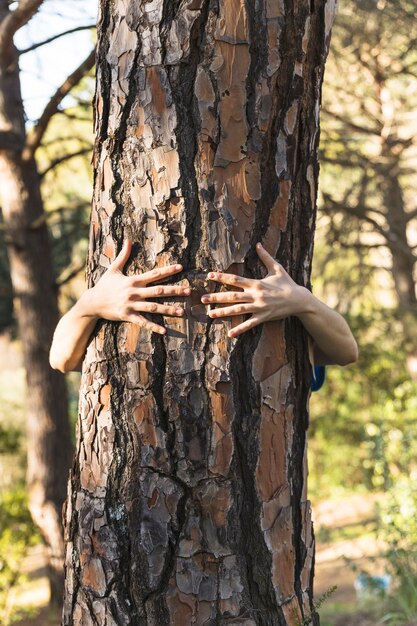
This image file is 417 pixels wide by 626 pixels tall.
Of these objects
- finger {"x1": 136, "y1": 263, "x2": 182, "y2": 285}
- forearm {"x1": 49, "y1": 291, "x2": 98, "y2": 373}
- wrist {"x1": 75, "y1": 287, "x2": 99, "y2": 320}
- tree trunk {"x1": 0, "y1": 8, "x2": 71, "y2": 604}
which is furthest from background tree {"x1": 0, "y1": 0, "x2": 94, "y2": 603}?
finger {"x1": 136, "y1": 263, "x2": 182, "y2": 285}

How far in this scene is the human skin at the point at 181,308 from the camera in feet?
5.81

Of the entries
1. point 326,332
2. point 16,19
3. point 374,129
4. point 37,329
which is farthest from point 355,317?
point 326,332

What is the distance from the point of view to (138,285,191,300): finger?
177 centimetres

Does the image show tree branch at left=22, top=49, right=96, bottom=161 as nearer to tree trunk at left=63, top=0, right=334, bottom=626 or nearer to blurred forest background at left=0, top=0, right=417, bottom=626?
blurred forest background at left=0, top=0, right=417, bottom=626

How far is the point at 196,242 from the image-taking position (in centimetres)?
179

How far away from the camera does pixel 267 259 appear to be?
1.82m

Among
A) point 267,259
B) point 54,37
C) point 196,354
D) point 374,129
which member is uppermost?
point 374,129

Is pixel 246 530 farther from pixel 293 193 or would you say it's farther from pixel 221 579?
pixel 293 193

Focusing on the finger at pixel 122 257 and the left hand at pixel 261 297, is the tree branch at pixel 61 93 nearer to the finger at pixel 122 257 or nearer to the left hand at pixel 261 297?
the finger at pixel 122 257

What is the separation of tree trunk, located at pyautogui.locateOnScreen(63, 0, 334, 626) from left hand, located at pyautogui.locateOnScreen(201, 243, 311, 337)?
0.11 feet

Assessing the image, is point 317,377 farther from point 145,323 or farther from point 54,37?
point 54,37

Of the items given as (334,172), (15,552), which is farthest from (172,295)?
(334,172)

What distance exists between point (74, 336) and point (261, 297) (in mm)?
495

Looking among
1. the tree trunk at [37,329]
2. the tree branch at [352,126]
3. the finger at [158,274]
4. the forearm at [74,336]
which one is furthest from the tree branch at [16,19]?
the tree branch at [352,126]
